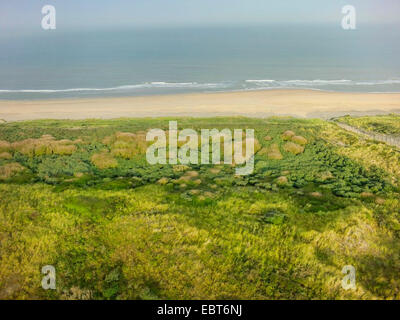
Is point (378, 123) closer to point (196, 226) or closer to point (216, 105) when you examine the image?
point (216, 105)

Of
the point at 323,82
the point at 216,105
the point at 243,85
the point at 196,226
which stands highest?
the point at 323,82

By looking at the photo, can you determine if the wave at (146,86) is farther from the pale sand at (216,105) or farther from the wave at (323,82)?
the wave at (323,82)

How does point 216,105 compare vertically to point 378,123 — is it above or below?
above

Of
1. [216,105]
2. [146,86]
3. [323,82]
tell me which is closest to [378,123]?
[216,105]

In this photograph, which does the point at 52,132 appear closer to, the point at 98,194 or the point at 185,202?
the point at 98,194

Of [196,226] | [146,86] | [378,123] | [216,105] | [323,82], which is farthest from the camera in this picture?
[323,82]

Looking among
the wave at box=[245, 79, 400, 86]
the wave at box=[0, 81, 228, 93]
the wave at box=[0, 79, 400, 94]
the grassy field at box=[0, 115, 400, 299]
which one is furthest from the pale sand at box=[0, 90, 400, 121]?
the grassy field at box=[0, 115, 400, 299]

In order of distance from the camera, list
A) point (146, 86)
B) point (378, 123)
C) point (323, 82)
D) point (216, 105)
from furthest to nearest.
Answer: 1. point (323, 82)
2. point (146, 86)
3. point (216, 105)
4. point (378, 123)
